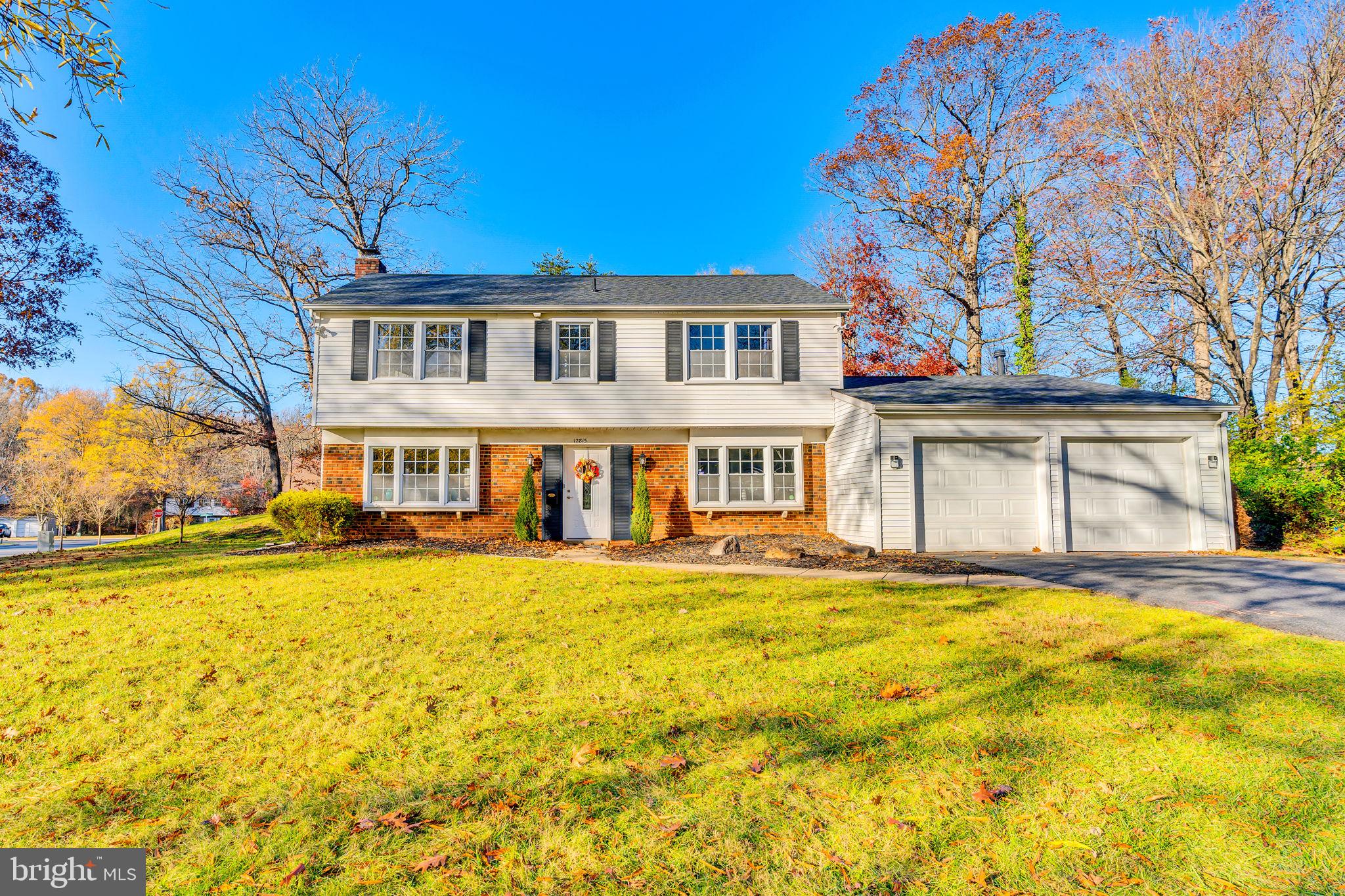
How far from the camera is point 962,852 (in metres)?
2.35

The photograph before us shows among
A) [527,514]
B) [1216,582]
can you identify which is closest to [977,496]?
[1216,582]

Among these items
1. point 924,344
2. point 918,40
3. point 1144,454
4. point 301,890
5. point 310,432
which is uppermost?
point 918,40

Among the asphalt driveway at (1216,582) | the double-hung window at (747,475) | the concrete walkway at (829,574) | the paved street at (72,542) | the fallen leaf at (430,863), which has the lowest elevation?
the paved street at (72,542)

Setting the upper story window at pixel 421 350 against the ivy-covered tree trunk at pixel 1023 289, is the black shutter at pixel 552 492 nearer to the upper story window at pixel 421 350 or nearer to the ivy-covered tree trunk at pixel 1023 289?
the upper story window at pixel 421 350

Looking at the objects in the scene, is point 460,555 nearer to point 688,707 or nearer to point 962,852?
point 688,707

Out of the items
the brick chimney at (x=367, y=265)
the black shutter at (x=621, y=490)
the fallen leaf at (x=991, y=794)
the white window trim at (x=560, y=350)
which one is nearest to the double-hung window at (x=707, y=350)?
the white window trim at (x=560, y=350)

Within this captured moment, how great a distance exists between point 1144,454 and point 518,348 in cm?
1294

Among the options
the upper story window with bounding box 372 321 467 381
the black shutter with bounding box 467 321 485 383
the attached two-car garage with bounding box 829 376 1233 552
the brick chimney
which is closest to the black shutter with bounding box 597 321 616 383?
the black shutter with bounding box 467 321 485 383

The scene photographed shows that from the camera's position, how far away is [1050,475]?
35.7ft

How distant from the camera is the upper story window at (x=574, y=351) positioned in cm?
1312

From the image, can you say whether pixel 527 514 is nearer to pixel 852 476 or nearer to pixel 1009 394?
pixel 852 476

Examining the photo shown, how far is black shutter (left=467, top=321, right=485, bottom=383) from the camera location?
510 inches

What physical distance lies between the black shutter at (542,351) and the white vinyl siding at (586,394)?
116 millimetres

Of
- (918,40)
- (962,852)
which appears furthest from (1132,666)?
(918,40)
